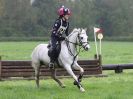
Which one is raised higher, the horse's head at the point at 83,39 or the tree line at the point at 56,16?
the horse's head at the point at 83,39

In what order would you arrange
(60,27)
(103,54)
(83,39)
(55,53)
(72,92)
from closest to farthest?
1. (72,92)
2. (83,39)
3. (60,27)
4. (55,53)
5. (103,54)

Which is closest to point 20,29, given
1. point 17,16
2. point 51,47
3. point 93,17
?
point 17,16

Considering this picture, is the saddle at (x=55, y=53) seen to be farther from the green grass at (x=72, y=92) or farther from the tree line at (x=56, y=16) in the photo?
the tree line at (x=56, y=16)

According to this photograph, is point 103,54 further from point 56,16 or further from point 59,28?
point 56,16

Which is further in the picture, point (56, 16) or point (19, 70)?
point (56, 16)

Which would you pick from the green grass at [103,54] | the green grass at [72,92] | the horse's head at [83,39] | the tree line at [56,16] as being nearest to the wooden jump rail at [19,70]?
the green grass at [72,92]

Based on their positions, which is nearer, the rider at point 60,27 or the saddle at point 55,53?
the rider at point 60,27

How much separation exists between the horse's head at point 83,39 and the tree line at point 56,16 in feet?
271

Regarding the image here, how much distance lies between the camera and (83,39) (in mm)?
13227

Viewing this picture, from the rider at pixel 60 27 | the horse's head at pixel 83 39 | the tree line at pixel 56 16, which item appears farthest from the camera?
the tree line at pixel 56 16

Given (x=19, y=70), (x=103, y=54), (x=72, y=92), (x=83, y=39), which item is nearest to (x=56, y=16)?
(x=103, y=54)

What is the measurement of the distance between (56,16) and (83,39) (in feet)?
285

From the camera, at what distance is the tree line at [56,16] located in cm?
9844

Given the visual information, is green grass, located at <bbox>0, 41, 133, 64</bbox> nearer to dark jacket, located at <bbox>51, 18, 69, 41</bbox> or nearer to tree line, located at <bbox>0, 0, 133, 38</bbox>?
dark jacket, located at <bbox>51, 18, 69, 41</bbox>
